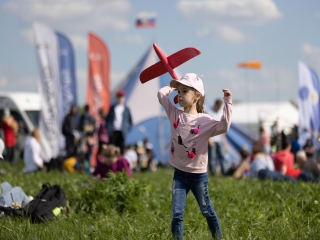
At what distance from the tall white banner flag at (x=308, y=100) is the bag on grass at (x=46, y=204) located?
12838 mm

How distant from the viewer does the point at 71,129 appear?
17.2 metres

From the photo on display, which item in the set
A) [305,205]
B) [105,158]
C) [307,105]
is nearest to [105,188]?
[105,158]

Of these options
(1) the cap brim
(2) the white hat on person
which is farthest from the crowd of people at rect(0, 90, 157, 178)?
(2) the white hat on person

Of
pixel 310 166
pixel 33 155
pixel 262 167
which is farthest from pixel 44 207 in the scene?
pixel 33 155

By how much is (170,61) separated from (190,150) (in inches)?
35.6

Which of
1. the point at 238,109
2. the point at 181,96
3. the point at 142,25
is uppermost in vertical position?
the point at 142,25

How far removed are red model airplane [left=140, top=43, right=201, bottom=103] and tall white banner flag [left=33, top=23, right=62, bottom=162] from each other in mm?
12104

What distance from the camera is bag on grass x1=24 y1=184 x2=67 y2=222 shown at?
690 centimetres

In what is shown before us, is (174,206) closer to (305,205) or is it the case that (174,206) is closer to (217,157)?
(305,205)

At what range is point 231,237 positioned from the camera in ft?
18.0

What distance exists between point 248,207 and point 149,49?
62.4ft

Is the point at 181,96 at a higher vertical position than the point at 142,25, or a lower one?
lower

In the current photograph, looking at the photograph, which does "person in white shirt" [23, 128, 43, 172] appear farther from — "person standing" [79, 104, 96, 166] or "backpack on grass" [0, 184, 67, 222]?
"backpack on grass" [0, 184, 67, 222]

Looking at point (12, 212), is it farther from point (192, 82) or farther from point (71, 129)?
point (71, 129)
